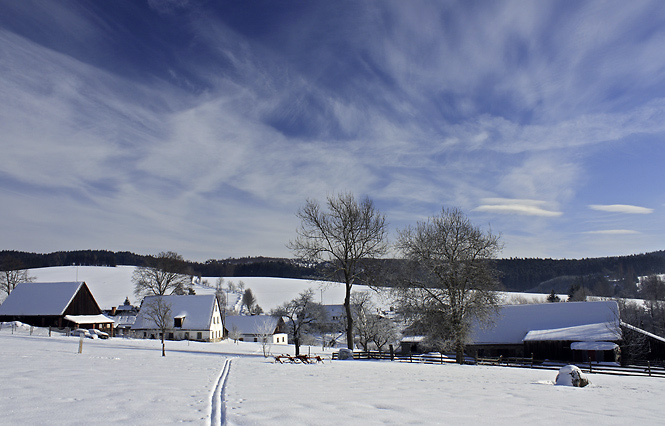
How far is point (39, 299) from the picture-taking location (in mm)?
54625

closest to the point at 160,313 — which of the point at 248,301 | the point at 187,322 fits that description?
the point at 187,322

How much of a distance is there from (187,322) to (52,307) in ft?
54.7

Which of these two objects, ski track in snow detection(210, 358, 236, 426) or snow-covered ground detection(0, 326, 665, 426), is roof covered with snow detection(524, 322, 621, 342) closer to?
snow-covered ground detection(0, 326, 665, 426)

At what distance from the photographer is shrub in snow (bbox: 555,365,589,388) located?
1764 cm

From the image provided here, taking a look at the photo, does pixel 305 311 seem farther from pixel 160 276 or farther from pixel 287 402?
pixel 287 402

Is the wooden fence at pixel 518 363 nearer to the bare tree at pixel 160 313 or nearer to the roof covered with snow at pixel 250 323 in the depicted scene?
the bare tree at pixel 160 313

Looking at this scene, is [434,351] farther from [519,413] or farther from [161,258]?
[161,258]

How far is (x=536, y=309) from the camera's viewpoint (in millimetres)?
50125

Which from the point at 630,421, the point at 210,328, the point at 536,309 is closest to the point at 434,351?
the point at 536,309

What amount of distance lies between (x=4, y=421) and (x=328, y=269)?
27.4 metres

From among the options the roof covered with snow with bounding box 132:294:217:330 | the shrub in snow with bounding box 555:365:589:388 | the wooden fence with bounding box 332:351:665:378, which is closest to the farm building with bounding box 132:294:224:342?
the roof covered with snow with bounding box 132:294:217:330

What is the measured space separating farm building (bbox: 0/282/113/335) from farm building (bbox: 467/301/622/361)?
46.9 meters

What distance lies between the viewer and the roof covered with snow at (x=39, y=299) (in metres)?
53.2

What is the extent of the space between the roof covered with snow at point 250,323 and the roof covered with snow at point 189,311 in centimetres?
1116
